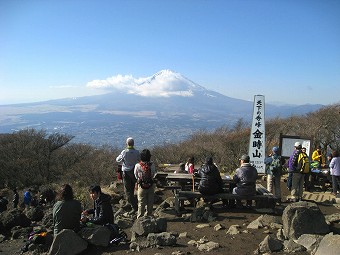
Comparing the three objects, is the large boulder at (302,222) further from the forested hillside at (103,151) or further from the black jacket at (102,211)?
the forested hillside at (103,151)

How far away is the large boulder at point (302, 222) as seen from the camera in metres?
5.21

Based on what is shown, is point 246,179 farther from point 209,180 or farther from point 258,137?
point 258,137

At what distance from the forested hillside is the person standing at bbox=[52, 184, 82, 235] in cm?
1134

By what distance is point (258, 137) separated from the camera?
394 inches

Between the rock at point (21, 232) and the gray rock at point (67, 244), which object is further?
the rock at point (21, 232)

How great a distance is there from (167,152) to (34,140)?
12.2 meters

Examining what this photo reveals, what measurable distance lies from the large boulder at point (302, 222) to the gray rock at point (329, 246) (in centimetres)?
82

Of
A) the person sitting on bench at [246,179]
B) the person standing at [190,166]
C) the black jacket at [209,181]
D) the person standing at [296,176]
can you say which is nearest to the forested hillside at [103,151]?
the person standing at [190,166]

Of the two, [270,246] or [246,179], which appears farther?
[246,179]

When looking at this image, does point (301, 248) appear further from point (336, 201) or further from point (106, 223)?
point (336, 201)

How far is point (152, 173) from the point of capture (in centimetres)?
676

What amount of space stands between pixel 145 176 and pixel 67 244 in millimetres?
2063

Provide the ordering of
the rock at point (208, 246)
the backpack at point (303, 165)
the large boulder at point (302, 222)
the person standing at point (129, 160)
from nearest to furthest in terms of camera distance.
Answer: the rock at point (208, 246) → the large boulder at point (302, 222) → the person standing at point (129, 160) → the backpack at point (303, 165)

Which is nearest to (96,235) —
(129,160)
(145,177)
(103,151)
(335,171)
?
(145,177)
